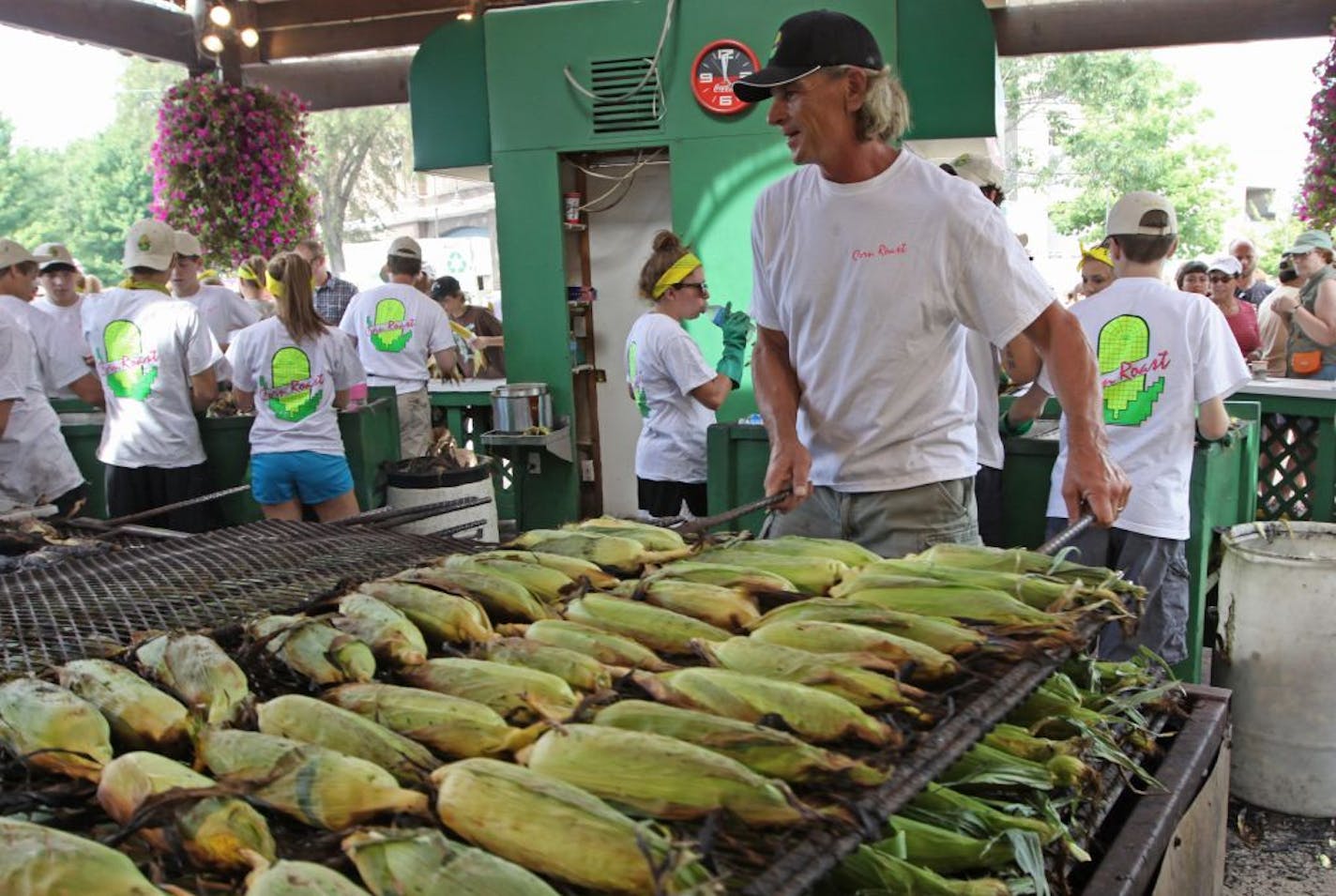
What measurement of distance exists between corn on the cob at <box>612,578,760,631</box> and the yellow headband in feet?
10.6

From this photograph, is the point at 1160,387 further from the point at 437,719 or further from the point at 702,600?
the point at 437,719

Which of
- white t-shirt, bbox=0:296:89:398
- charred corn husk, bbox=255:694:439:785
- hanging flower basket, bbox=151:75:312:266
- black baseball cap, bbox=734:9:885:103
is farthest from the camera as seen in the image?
hanging flower basket, bbox=151:75:312:266

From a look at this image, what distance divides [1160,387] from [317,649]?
3186 mm

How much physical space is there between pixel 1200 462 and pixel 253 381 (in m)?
4.34

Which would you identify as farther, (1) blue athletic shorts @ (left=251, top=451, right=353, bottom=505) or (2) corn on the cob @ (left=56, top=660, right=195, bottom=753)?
(1) blue athletic shorts @ (left=251, top=451, right=353, bottom=505)

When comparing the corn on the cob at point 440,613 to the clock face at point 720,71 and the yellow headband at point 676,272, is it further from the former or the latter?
the clock face at point 720,71

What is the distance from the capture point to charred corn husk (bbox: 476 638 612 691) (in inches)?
62.0

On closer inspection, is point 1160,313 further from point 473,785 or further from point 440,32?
point 440,32

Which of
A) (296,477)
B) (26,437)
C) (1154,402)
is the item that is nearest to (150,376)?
(26,437)

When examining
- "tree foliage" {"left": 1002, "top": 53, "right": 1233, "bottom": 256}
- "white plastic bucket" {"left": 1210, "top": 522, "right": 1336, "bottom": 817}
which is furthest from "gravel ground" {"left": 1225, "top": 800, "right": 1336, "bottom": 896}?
"tree foliage" {"left": 1002, "top": 53, "right": 1233, "bottom": 256}

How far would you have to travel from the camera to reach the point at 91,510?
20.1ft

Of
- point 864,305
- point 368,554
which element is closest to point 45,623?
point 368,554

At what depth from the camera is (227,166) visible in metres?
8.28

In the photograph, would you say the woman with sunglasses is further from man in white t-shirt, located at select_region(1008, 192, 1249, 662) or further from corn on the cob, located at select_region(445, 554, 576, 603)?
corn on the cob, located at select_region(445, 554, 576, 603)
